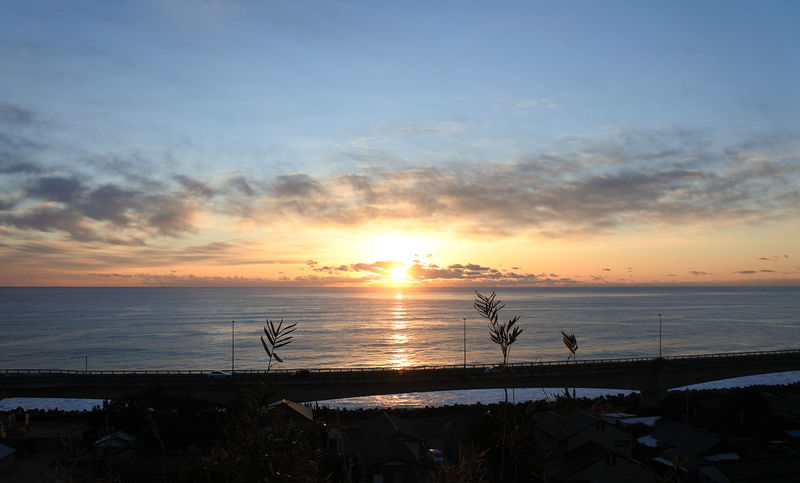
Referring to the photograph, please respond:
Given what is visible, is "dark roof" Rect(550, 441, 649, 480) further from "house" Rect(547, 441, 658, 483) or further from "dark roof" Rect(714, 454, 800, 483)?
"dark roof" Rect(714, 454, 800, 483)

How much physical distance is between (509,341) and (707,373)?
71.8 metres

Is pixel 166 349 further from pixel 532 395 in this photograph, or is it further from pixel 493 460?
pixel 493 460

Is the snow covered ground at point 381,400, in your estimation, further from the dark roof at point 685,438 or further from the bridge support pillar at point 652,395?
the dark roof at point 685,438

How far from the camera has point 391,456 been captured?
2761 cm

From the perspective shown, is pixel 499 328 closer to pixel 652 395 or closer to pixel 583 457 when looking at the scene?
pixel 583 457

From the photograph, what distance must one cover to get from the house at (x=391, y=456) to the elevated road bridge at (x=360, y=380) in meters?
19.9

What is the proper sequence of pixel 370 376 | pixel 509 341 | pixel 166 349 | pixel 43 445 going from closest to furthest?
pixel 509 341
pixel 43 445
pixel 370 376
pixel 166 349

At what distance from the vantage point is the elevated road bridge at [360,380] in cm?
5275

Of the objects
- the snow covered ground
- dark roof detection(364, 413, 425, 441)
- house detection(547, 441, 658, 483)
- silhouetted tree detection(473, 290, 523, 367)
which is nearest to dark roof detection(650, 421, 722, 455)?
house detection(547, 441, 658, 483)

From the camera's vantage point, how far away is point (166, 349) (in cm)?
10769

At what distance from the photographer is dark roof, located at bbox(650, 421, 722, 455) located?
1337 inches

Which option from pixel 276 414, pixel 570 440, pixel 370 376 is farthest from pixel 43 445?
pixel 276 414

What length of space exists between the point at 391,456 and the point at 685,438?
Result: 2091 centimetres

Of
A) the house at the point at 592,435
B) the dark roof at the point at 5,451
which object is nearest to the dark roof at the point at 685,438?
the house at the point at 592,435
